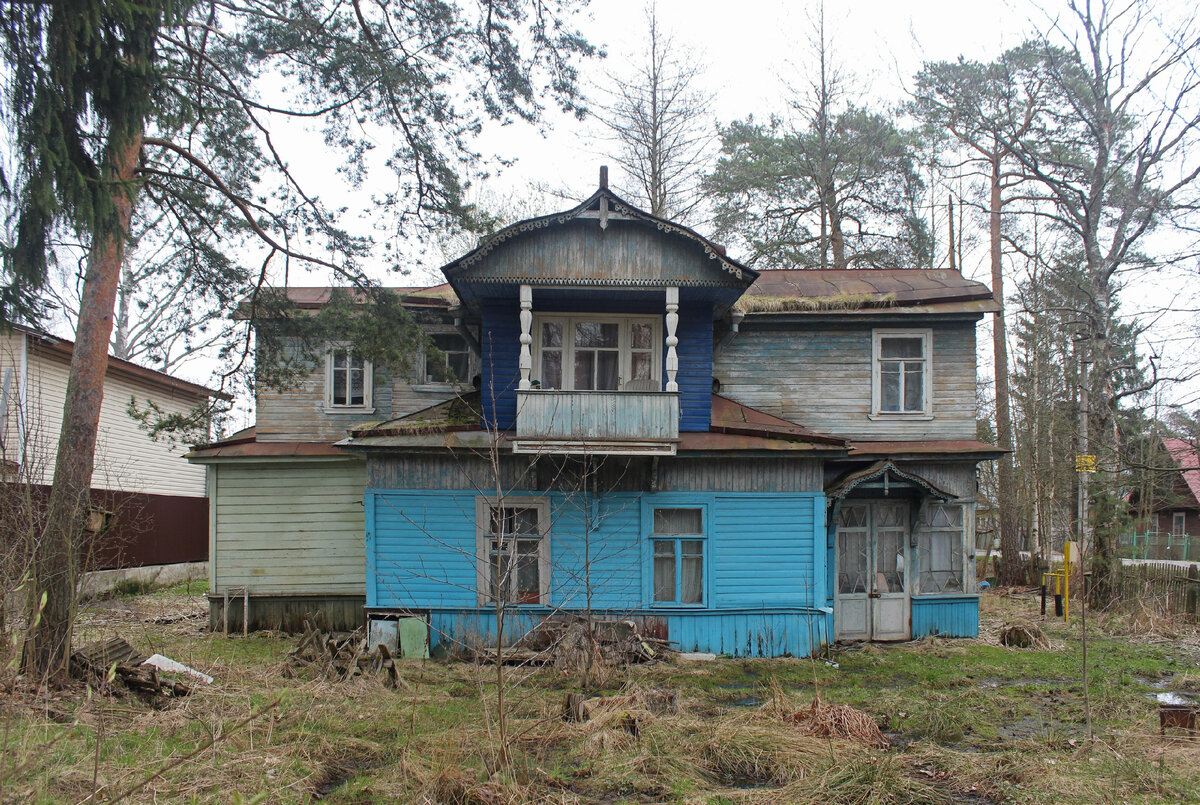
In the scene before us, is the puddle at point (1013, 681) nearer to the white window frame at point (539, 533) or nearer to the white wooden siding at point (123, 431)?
the white window frame at point (539, 533)

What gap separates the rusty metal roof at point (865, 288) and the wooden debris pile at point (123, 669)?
10238mm

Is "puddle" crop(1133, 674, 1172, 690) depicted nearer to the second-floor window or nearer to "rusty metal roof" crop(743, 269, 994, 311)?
the second-floor window

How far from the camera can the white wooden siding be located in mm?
18172

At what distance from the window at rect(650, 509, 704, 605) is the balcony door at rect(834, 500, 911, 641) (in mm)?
2682

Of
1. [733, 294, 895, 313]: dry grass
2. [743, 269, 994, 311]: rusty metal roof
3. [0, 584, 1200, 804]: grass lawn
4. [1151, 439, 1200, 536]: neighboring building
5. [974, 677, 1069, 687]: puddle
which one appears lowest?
[974, 677, 1069, 687]: puddle

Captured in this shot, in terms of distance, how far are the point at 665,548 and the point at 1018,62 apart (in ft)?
57.2

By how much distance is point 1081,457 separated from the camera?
1135cm

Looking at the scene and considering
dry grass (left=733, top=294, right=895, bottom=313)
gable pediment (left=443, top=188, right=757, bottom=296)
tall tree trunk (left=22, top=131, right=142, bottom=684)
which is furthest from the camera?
dry grass (left=733, top=294, right=895, bottom=313)

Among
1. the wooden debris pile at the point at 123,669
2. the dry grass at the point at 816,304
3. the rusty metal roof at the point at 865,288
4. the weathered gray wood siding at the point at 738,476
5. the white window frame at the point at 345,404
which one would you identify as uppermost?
the rusty metal roof at the point at 865,288

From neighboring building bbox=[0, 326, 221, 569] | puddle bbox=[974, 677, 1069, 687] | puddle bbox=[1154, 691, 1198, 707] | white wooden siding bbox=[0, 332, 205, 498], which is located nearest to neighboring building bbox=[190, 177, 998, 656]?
puddle bbox=[974, 677, 1069, 687]

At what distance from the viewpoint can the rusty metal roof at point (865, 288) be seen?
1448cm

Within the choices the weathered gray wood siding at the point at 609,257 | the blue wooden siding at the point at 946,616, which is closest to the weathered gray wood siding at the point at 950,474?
the blue wooden siding at the point at 946,616

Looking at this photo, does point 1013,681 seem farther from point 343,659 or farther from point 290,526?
point 290,526

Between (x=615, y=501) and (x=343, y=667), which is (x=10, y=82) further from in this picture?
(x=615, y=501)
